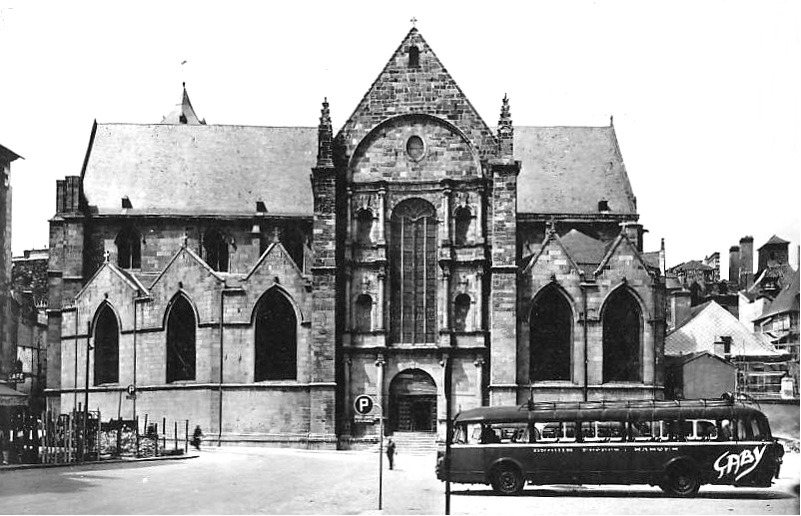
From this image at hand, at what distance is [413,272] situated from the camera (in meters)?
47.4

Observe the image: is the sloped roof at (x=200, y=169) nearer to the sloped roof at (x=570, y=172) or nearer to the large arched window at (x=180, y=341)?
the large arched window at (x=180, y=341)

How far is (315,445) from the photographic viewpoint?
45.9m

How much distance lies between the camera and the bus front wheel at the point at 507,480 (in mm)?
28641

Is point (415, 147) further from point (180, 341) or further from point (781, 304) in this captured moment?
point (781, 304)

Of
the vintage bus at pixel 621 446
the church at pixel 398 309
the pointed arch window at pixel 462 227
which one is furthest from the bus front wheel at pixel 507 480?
the pointed arch window at pixel 462 227

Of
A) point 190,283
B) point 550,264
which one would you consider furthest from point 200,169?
point 550,264

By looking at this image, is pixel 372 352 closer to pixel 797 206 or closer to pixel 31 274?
pixel 31 274

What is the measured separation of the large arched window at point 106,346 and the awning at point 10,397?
8.21m

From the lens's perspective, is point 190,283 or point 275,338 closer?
point 275,338

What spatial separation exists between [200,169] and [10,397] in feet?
61.0

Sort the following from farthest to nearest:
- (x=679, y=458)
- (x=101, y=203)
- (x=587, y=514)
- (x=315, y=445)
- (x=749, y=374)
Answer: (x=101, y=203), (x=749, y=374), (x=315, y=445), (x=679, y=458), (x=587, y=514)

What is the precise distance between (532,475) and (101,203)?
33.2 meters

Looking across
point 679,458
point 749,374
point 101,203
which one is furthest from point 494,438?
point 101,203

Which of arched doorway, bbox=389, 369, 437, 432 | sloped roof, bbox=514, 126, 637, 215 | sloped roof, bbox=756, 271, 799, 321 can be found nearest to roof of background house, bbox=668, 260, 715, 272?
sloped roof, bbox=756, 271, 799, 321
